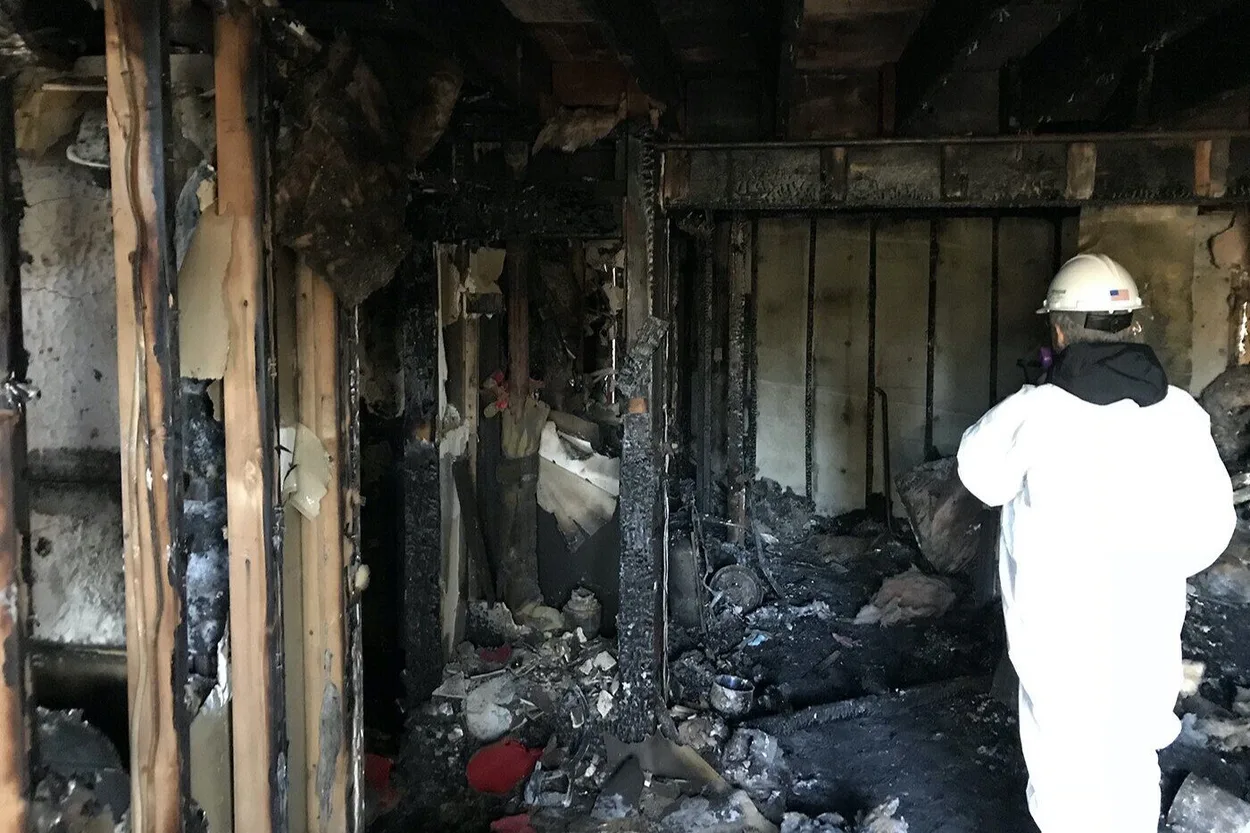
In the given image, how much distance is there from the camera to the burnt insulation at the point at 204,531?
1.76m

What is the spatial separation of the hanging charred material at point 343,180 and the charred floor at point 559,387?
12mm

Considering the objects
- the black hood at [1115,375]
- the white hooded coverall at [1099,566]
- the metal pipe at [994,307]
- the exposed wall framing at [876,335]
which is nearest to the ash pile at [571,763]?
the white hooded coverall at [1099,566]

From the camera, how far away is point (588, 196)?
2.97 m

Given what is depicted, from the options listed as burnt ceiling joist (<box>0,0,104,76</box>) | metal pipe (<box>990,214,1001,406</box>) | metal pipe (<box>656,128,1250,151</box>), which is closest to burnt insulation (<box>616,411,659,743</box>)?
metal pipe (<box>656,128,1250,151</box>)

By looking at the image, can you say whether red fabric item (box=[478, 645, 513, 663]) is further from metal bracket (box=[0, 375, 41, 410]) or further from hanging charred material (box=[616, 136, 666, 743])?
metal bracket (box=[0, 375, 41, 410])

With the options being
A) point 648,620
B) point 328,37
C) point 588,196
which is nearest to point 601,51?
point 588,196

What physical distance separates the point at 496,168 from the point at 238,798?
210 centimetres

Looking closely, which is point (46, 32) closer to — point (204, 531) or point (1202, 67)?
point (204, 531)

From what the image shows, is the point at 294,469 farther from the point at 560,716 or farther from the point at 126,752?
the point at 560,716

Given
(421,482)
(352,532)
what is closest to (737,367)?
(421,482)

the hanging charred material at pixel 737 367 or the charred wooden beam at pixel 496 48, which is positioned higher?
the charred wooden beam at pixel 496 48

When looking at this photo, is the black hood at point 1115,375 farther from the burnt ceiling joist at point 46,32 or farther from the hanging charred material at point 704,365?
the hanging charred material at point 704,365

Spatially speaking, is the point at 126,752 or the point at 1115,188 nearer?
the point at 126,752

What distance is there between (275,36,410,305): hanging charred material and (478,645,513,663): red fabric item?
202 cm
